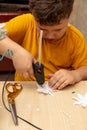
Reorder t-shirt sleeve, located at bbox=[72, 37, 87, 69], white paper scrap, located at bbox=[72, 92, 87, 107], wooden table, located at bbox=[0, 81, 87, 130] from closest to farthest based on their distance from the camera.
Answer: wooden table, located at bbox=[0, 81, 87, 130] < white paper scrap, located at bbox=[72, 92, 87, 107] < t-shirt sleeve, located at bbox=[72, 37, 87, 69]

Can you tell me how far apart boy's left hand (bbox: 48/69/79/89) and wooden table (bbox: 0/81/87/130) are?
0.02 m

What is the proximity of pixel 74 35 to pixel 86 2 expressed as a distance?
83 centimetres

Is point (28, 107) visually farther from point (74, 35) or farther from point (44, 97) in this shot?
point (74, 35)

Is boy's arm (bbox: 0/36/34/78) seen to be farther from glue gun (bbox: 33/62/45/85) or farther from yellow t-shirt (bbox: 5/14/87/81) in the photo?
yellow t-shirt (bbox: 5/14/87/81)

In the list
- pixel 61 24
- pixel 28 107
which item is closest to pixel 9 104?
pixel 28 107

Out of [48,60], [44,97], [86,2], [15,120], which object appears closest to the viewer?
[15,120]

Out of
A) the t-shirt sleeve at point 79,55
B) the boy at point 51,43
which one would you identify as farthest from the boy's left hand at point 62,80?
the t-shirt sleeve at point 79,55

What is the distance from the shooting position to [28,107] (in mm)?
773

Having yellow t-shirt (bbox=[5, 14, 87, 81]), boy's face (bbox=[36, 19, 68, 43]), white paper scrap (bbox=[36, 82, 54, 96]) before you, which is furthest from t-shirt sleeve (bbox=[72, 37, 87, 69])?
white paper scrap (bbox=[36, 82, 54, 96])

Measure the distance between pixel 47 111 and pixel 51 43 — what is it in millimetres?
408

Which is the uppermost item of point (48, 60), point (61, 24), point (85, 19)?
point (61, 24)

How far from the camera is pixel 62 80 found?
91 centimetres

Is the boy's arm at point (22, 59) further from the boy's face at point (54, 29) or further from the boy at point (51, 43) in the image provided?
the boy's face at point (54, 29)

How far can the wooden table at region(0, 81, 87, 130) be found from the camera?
27.5 inches
